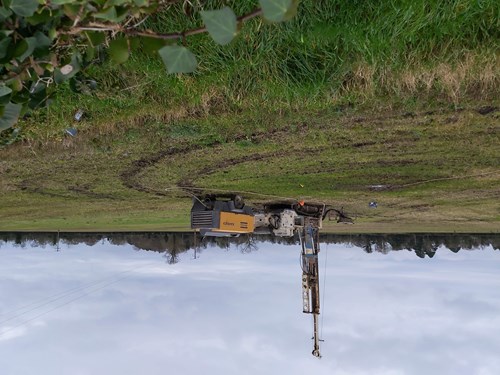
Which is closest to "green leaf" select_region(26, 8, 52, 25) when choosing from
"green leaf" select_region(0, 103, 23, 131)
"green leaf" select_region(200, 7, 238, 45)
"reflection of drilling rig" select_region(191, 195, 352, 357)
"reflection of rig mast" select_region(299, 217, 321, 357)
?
"green leaf" select_region(0, 103, 23, 131)

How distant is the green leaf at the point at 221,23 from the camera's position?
1.95m

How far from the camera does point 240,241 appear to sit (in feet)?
63.3

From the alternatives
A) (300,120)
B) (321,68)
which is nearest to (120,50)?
(321,68)

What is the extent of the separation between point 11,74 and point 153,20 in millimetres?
2282

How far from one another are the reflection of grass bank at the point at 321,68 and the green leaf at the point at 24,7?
240 cm

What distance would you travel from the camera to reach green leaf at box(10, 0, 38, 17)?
90.6 inches

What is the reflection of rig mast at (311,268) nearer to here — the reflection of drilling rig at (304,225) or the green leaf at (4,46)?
the reflection of drilling rig at (304,225)

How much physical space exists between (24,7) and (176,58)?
2.64 ft

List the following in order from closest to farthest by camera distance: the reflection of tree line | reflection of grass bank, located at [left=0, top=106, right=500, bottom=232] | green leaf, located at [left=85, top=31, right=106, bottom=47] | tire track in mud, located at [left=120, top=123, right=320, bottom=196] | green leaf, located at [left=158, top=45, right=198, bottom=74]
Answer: green leaf, located at [left=158, top=45, right=198, bottom=74], green leaf, located at [left=85, top=31, right=106, bottom=47], reflection of grass bank, located at [left=0, top=106, right=500, bottom=232], tire track in mud, located at [left=120, top=123, right=320, bottom=196], the reflection of tree line

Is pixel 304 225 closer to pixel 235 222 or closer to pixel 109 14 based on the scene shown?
pixel 235 222

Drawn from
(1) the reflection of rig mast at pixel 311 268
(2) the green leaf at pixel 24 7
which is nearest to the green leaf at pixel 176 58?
(2) the green leaf at pixel 24 7

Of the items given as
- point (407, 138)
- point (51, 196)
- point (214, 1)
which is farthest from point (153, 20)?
point (51, 196)

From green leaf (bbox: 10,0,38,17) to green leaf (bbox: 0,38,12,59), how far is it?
0.19 meters

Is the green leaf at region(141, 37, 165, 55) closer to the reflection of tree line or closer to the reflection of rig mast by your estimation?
the reflection of rig mast
